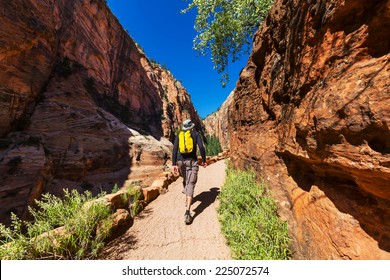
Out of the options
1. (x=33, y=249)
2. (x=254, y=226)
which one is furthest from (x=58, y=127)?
(x=254, y=226)

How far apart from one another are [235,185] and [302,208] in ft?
5.98

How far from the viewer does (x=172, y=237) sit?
353 cm

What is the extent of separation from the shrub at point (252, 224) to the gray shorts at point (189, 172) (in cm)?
96

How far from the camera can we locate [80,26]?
16219 mm

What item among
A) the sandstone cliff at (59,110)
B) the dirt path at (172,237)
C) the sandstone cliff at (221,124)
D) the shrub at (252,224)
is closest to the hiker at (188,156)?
the dirt path at (172,237)

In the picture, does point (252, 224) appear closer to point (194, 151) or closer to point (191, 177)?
point (191, 177)

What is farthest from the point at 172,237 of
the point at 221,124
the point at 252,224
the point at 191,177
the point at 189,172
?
the point at 221,124

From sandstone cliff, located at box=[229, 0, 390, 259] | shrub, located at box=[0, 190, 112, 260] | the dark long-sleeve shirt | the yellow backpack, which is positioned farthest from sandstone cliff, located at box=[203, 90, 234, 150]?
shrub, located at box=[0, 190, 112, 260]

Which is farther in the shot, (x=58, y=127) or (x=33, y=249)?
(x=58, y=127)

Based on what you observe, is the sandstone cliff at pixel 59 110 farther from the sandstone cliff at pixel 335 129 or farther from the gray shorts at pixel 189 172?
the sandstone cliff at pixel 335 129

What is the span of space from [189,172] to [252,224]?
75.0 inches

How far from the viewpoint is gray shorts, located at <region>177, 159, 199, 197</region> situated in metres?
4.26

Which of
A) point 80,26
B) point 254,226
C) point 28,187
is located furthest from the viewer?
point 80,26
